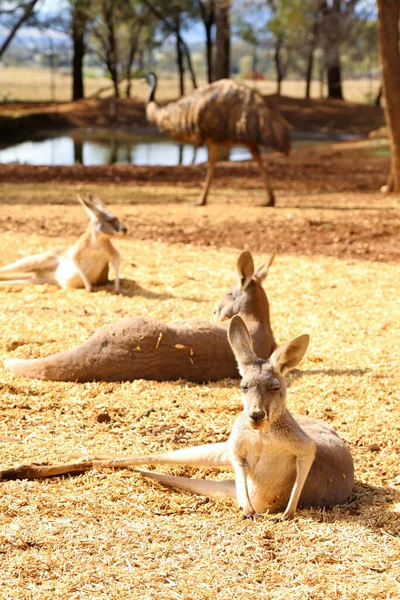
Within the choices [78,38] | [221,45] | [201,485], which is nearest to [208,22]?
[78,38]

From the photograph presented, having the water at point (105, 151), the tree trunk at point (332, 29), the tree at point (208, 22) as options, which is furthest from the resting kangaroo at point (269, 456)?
the tree at point (208, 22)

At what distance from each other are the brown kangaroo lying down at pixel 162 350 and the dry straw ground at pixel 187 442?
0.11 meters

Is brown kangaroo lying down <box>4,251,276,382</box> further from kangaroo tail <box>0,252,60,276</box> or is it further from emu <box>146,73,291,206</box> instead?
emu <box>146,73,291,206</box>

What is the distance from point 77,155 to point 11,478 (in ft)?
67.9

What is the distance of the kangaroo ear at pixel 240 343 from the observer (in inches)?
154

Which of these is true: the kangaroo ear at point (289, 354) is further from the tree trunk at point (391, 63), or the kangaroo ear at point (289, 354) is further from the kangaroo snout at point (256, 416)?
the tree trunk at point (391, 63)

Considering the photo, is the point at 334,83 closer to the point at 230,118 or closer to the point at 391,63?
the point at 391,63

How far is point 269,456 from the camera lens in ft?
13.1

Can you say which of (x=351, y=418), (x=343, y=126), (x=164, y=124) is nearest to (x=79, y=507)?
(x=351, y=418)

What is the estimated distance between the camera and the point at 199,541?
374 cm

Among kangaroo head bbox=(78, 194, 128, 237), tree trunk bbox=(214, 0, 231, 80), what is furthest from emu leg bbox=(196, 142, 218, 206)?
tree trunk bbox=(214, 0, 231, 80)

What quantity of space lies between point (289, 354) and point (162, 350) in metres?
2.05

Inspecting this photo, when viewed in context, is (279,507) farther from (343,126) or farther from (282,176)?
(343,126)

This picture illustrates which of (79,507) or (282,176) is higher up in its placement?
(282,176)
